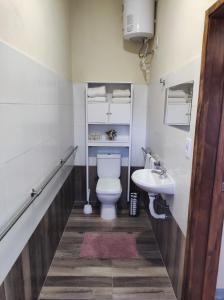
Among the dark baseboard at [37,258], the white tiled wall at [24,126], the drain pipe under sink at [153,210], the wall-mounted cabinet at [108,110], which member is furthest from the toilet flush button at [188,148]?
the wall-mounted cabinet at [108,110]

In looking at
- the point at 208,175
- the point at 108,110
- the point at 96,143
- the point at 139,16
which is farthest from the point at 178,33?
the point at 96,143

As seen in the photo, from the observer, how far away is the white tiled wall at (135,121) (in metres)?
3.10

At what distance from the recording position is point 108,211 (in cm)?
290

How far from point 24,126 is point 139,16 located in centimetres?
198

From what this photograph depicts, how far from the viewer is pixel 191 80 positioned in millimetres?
1514

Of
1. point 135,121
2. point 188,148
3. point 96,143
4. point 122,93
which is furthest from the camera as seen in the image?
point 135,121

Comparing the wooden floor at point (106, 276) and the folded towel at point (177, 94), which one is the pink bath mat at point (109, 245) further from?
the folded towel at point (177, 94)

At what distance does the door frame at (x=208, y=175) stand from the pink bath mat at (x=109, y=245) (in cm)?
80

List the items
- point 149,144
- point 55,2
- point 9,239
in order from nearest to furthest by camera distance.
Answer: point 9,239
point 55,2
point 149,144

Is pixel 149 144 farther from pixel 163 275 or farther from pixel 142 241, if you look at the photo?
pixel 163 275

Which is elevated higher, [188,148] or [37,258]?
[188,148]

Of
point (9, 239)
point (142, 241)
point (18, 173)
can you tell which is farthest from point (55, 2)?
point (142, 241)

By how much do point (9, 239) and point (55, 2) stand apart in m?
2.07

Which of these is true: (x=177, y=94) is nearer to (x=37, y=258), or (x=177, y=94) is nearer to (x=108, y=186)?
(x=108, y=186)
